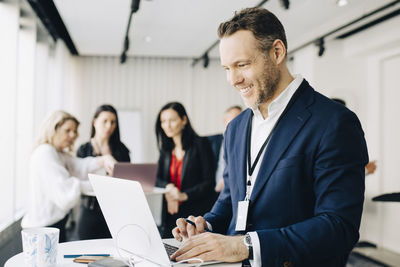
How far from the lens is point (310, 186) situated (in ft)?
3.96

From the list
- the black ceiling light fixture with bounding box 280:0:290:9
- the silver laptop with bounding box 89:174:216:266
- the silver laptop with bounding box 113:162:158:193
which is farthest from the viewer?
the black ceiling light fixture with bounding box 280:0:290:9

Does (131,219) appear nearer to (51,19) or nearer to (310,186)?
(310,186)

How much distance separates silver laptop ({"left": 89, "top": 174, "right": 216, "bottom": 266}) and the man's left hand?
0.07m

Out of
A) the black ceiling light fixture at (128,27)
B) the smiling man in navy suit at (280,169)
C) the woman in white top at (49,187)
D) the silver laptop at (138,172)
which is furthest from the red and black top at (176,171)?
the smiling man in navy suit at (280,169)

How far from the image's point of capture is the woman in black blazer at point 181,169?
10.8ft

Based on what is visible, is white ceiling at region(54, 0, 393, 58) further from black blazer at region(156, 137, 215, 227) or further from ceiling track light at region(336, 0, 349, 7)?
black blazer at region(156, 137, 215, 227)

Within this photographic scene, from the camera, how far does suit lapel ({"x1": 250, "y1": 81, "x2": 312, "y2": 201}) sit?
4.03 ft

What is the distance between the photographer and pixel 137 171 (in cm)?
280

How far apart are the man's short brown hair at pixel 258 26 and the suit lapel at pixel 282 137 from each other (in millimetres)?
227

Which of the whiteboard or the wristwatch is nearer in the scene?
the wristwatch

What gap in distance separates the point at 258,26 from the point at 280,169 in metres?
0.48

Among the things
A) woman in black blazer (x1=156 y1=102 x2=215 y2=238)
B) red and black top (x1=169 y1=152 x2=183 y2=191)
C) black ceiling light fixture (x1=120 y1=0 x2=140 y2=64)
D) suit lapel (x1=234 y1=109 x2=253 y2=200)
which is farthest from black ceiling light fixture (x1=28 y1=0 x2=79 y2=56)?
suit lapel (x1=234 y1=109 x2=253 y2=200)

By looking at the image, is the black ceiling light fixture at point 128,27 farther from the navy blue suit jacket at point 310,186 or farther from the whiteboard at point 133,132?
the navy blue suit jacket at point 310,186

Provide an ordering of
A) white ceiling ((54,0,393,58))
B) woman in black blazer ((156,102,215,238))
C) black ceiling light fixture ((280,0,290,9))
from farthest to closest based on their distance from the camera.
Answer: white ceiling ((54,0,393,58)), black ceiling light fixture ((280,0,290,9)), woman in black blazer ((156,102,215,238))
